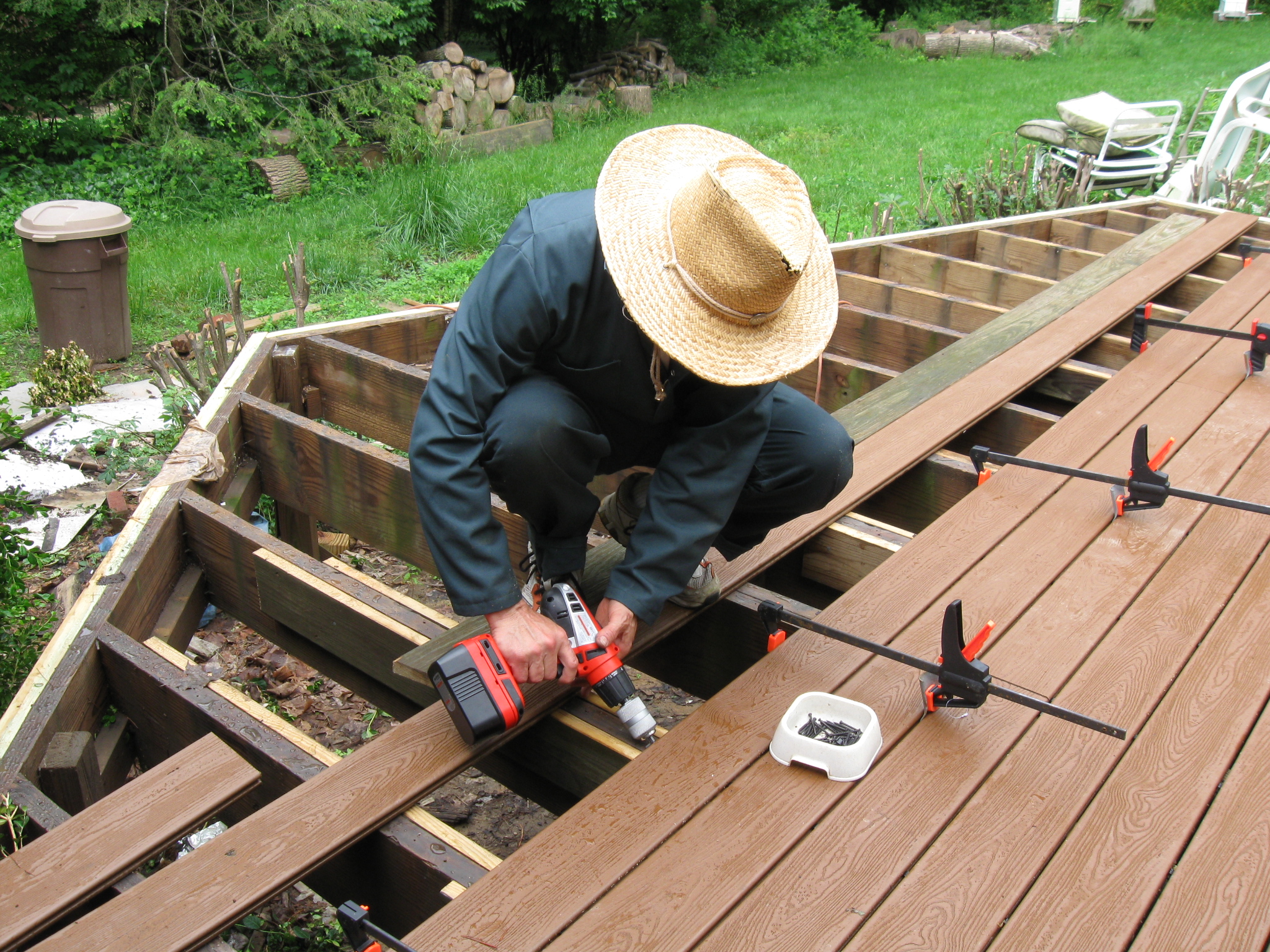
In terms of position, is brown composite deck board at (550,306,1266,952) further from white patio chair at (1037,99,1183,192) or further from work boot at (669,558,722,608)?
white patio chair at (1037,99,1183,192)

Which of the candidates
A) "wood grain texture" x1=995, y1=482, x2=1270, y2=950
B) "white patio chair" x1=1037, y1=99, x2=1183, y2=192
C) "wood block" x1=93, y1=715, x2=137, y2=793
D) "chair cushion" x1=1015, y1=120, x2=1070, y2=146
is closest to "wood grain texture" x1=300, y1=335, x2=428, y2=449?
"wood block" x1=93, y1=715, x2=137, y2=793

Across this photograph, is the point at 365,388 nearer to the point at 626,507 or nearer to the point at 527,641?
the point at 626,507

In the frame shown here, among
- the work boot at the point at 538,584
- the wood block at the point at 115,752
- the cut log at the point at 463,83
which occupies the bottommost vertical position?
the wood block at the point at 115,752

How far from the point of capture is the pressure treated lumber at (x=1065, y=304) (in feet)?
10.8

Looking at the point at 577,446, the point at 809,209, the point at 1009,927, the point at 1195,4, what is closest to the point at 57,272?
the point at 577,446

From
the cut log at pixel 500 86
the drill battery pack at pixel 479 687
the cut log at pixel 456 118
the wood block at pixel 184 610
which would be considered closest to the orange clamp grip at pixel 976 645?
the drill battery pack at pixel 479 687

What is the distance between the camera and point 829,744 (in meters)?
1.75

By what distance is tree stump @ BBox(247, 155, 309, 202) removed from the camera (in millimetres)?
9094

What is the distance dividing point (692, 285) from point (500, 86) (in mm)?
11293

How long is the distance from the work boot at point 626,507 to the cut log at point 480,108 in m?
10.1

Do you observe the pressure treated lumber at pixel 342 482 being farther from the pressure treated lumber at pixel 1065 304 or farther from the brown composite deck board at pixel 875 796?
the pressure treated lumber at pixel 1065 304

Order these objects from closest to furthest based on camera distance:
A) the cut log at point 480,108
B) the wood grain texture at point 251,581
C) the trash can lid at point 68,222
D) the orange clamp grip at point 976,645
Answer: the orange clamp grip at point 976,645, the wood grain texture at point 251,581, the trash can lid at point 68,222, the cut log at point 480,108

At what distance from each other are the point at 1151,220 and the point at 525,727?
207 inches

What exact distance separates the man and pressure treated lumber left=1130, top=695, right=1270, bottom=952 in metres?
0.95
